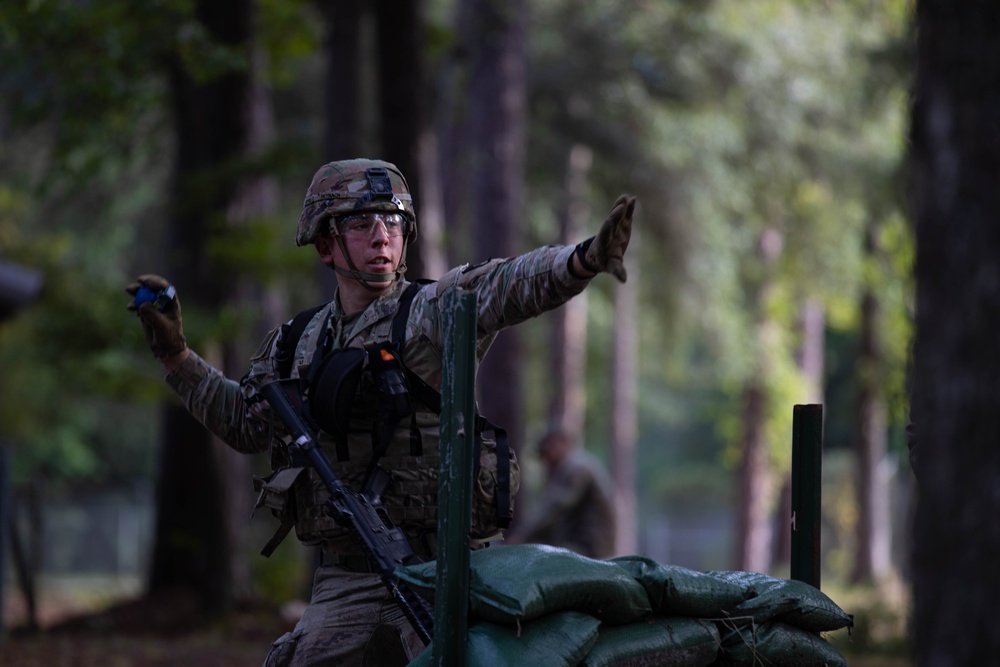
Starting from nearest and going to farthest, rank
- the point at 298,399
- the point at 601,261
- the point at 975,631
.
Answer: the point at 975,631 → the point at 601,261 → the point at 298,399

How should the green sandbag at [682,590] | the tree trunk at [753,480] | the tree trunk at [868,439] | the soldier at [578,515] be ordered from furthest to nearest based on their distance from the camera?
the tree trunk at [753,480], the tree trunk at [868,439], the soldier at [578,515], the green sandbag at [682,590]

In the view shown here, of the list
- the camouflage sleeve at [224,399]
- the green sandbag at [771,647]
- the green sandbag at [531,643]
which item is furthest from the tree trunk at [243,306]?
the green sandbag at [531,643]

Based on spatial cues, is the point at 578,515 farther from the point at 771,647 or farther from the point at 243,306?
the point at 771,647

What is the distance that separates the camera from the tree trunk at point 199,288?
41.5 feet

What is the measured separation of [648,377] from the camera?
43.4m

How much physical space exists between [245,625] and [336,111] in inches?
185

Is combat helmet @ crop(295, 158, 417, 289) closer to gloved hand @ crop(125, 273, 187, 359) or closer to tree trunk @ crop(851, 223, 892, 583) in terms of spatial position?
gloved hand @ crop(125, 273, 187, 359)

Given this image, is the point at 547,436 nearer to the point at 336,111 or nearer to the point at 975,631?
the point at 336,111

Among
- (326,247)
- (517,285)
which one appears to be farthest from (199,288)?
(517,285)

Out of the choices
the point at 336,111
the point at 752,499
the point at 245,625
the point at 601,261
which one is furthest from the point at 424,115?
the point at 752,499

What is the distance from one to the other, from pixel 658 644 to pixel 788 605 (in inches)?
17.3

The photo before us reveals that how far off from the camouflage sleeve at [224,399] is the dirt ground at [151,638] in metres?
5.70

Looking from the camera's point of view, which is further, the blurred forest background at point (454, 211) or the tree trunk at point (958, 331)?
the blurred forest background at point (454, 211)

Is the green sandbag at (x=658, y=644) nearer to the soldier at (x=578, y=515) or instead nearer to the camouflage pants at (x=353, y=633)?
the camouflage pants at (x=353, y=633)
